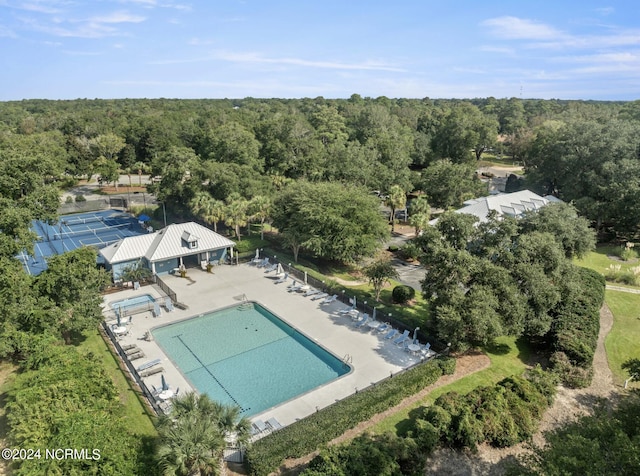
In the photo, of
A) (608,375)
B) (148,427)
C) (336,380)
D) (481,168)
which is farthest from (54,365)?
(481,168)

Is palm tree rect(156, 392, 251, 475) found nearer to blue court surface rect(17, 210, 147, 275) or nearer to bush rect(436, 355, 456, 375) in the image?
bush rect(436, 355, 456, 375)

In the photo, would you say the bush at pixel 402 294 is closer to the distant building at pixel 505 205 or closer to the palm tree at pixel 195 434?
the distant building at pixel 505 205

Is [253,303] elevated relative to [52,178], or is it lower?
lower

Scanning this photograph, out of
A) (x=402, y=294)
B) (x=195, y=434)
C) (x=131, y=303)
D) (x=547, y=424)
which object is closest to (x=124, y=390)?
(x=195, y=434)

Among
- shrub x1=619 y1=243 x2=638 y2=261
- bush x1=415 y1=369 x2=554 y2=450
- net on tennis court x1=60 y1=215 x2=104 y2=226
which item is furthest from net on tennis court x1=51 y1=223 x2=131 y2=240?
shrub x1=619 y1=243 x2=638 y2=261

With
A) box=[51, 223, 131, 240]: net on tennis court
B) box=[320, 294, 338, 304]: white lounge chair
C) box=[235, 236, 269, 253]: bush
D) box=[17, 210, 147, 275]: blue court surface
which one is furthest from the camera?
box=[51, 223, 131, 240]: net on tennis court

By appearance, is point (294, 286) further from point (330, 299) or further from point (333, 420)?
point (333, 420)

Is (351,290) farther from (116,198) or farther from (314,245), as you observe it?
(116,198)
